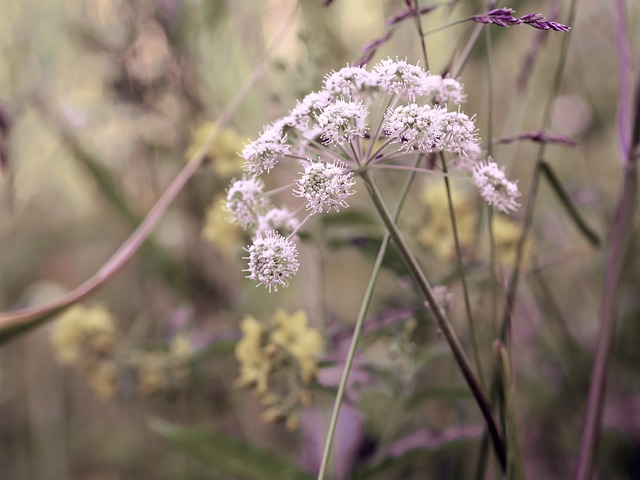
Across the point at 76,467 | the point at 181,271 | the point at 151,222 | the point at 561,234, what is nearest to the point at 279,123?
the point at 151,222

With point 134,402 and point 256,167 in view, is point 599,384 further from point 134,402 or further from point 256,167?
point 134,402

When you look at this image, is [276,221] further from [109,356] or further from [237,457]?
[109,356]

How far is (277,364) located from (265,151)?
7.7 inches

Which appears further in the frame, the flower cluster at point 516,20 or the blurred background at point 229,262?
the blurred background at point 229,262

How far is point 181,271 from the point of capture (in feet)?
2.53

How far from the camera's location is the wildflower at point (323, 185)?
0.88 ft

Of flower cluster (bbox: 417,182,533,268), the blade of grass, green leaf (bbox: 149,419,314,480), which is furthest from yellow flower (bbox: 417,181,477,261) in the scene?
green leaf (bbox: 149,419,314,480)

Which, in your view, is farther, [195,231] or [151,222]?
[195,231]

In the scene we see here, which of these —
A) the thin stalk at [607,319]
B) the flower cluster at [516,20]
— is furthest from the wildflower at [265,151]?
the thin stalk at [607,319]

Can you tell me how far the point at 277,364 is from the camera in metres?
0.44

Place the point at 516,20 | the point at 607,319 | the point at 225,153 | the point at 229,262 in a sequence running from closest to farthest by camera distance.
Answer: the point at 516,20
the point at 607,319
the point at 225,153
the point at 229,262

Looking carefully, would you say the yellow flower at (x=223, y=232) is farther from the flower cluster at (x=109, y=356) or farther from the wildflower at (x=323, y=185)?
the wildflower at (x=323, y=185)

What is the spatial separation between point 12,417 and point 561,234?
2.98 ft

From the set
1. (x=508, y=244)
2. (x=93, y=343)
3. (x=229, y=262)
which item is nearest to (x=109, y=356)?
(x=93, y=343)
